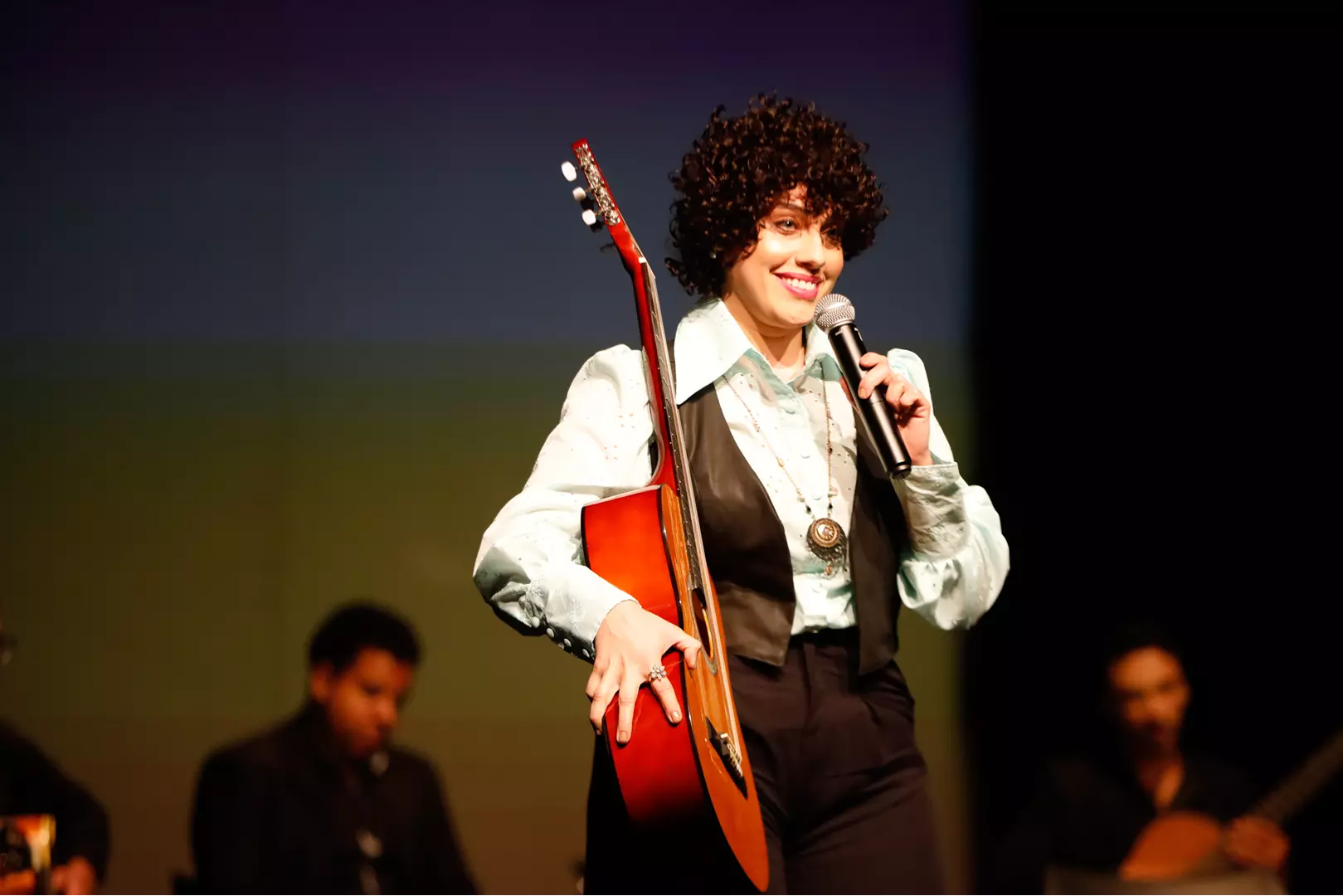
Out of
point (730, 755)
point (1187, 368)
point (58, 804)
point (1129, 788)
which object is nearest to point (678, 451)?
point (730, 755)

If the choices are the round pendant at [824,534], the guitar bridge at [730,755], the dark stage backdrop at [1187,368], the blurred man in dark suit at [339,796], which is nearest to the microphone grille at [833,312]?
the round pendant at [824,534]

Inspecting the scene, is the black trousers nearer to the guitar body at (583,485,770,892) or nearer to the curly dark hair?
the guitar body at (583,485,770,892)

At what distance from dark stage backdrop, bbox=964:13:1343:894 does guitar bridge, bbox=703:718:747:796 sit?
132 cm

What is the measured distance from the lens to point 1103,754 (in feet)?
8.55

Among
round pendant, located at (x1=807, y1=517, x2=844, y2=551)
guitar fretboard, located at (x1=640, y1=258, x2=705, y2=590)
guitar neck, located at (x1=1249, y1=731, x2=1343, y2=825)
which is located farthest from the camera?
guitar neck, located at (x1=1249, y1=731, x2=1343, y2=825)

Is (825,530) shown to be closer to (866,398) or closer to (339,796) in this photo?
(866,398)

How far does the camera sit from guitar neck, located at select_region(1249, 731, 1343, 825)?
8.13 ft

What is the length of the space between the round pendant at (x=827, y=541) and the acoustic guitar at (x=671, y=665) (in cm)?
14

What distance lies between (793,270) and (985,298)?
1034 mm

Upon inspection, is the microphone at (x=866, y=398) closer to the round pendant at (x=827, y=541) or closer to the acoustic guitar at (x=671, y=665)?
the round pendant at (x=827, y=541)

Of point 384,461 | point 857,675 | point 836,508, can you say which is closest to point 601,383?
point 836,508

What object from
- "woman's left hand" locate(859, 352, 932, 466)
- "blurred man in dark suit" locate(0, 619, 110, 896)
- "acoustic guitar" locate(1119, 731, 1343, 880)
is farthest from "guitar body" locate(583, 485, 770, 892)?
"blurred man in dark suit" locate(0, 619, 110, 896)

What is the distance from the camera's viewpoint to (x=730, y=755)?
1.38m

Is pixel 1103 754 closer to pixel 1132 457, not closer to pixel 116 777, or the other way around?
pixel 1132 457
